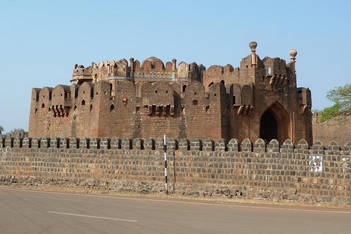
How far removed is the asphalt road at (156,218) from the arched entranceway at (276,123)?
14258 millimetres

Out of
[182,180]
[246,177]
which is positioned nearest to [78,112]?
[182,180]

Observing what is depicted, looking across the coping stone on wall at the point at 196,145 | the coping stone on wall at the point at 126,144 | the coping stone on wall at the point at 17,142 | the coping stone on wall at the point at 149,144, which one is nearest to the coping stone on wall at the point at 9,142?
the coping stone on wall at the point at 17,142

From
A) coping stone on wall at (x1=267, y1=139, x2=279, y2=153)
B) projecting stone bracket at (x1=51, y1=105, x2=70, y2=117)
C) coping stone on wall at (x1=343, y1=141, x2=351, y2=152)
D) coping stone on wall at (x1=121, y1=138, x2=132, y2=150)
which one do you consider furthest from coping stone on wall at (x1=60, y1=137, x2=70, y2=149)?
coping stone on wall at (x1=343, y1=141, x2=351, y2=152)

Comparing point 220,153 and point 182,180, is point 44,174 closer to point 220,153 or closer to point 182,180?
point 182,180

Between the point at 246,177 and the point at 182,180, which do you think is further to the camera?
the point at 182,180

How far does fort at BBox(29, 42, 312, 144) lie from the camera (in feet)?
73.4

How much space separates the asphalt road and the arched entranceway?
14.3m

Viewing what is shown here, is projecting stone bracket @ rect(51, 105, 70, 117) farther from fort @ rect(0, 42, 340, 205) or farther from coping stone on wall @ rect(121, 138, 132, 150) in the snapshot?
coping stone on wall @ rect(121, 138, 132, 150)

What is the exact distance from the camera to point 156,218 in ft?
28.5

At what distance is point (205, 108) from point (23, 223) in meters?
15.2

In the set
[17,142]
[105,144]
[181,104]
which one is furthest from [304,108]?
[17,142]

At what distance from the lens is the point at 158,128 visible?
22.6m

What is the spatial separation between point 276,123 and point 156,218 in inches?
727

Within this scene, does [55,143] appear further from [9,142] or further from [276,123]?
[276,123]
